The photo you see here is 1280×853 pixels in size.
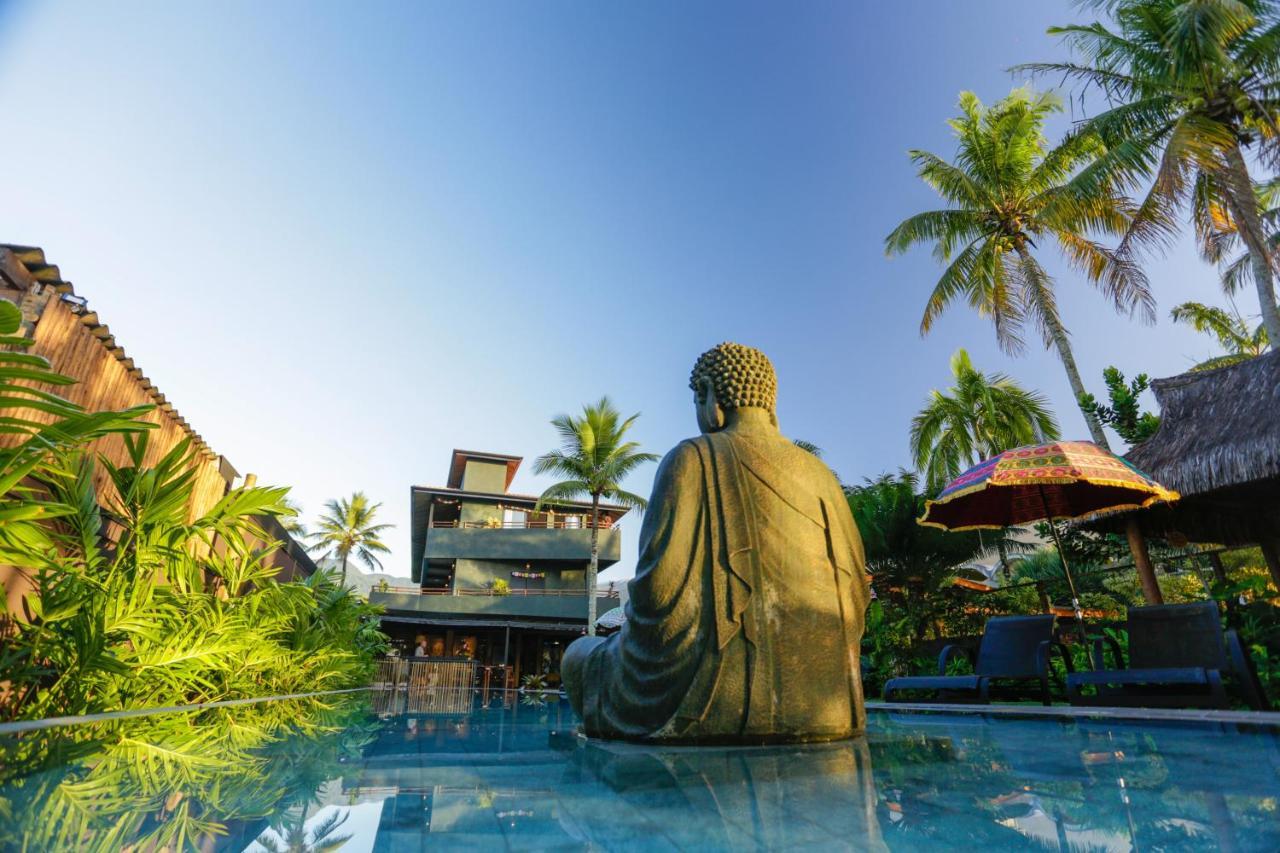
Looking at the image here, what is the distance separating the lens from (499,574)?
27375 mm

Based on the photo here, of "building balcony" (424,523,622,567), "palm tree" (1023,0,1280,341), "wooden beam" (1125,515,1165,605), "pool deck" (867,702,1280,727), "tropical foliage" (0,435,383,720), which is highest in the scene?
"palm tree" (1023,0,1280,341)

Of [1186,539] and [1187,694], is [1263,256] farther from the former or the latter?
[1187,694]

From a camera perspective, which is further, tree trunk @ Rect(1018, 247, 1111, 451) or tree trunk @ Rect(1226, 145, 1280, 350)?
tree trunk @ Rect(1018, 247, 1111, 451)

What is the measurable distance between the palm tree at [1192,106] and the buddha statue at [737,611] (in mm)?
11188

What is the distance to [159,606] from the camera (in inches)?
171

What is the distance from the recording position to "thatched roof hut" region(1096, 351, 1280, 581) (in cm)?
815

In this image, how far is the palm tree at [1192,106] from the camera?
10227 millimetres

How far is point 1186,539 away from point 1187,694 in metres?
7.10

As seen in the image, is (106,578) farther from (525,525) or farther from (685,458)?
(525,525)

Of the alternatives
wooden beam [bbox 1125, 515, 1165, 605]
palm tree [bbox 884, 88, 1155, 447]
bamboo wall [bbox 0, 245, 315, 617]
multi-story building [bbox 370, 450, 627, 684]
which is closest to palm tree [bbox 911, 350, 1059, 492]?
palm tree [bbox 884, 88, 1155, 447]

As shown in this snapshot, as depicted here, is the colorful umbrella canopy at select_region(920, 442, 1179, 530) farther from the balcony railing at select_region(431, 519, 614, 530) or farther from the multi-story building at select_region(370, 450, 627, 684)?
the balcony railing at select_region(431, 519, 614, 530)

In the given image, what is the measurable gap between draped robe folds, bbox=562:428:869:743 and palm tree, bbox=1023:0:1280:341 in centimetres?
1122

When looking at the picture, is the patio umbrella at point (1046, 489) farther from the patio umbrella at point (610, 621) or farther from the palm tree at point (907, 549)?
the patio umbrella at point (610, 621)

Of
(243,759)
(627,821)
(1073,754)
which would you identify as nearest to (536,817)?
(627,821)
